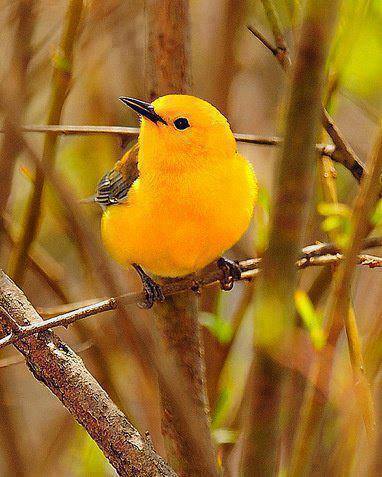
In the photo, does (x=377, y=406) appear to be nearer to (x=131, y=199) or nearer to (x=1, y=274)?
(x=1, y=274)

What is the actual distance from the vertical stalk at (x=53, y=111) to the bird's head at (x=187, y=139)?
0.56 ft

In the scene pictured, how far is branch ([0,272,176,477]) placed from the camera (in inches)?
37.4

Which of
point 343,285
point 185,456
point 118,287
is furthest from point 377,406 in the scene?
point 185,456

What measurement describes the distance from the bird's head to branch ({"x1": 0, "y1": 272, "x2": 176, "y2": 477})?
20.4 inches

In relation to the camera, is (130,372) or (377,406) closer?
(377,406)

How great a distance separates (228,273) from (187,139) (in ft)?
0.96

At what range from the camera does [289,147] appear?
1.68 feet

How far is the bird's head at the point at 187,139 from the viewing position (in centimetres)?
148

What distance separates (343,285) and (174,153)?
82cm

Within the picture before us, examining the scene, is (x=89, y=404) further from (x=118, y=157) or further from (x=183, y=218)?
(x=118, y=157)

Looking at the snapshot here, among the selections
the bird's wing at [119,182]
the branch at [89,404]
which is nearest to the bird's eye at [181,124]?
the bird's wing at [119,182]

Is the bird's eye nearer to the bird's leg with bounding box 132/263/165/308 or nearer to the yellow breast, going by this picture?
the yellow breast

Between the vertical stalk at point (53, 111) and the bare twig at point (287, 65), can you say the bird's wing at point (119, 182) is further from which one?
the bare twig at point (287, 65)

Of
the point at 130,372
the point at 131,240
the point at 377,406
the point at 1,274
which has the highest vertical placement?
the point at 130,372
